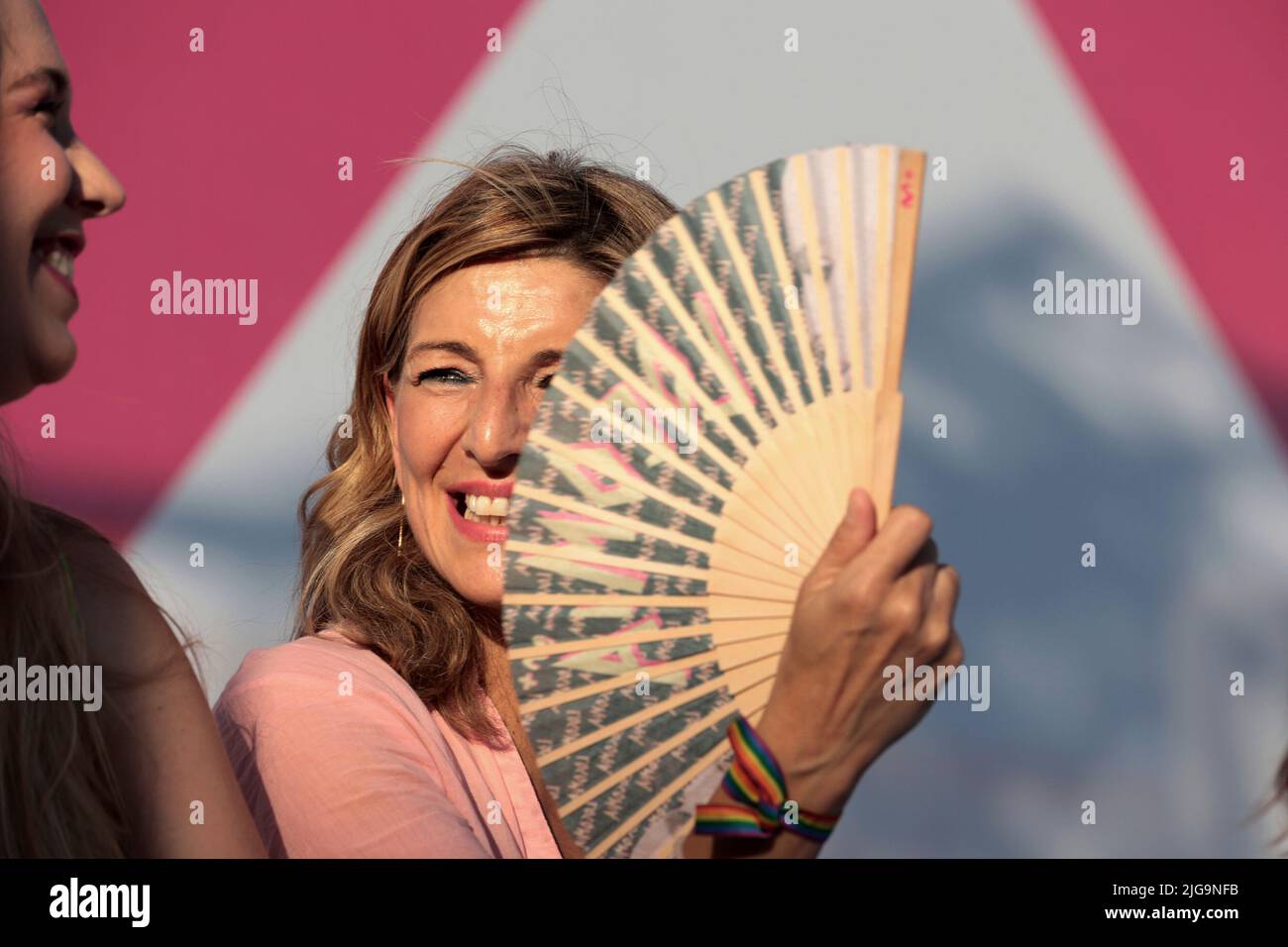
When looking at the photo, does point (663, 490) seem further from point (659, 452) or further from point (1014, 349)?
point (1014, 349)

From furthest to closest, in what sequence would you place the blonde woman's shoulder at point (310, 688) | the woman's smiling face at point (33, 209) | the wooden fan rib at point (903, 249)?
the blonde woman's shoulder at point (310, 688) → the wooden fan rib at point (903, 249) → the woman's smiling face at point (33, 209)

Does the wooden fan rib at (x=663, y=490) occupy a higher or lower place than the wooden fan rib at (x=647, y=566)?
higher

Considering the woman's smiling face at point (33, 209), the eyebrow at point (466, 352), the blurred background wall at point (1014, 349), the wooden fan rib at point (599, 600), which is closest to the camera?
the woman's smiling face at point (33, 209)

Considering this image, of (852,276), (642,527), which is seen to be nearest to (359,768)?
(642,527)

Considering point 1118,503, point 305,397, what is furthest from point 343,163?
point 1118,503

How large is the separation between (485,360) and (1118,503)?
1.75 m

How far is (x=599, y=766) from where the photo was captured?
1.50 m

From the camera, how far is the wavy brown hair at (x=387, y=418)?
1.81 m

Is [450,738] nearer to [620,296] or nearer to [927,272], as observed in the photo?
[620,296]

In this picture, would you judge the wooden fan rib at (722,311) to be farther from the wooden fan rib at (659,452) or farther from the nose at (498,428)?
the nose at (498,428)

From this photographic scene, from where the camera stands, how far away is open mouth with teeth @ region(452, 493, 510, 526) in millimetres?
1757

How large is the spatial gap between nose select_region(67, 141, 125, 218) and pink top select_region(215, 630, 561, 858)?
586mm

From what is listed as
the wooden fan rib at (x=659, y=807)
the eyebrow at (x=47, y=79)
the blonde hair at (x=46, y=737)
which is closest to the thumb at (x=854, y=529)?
the wooden fan rib at (x=659, y=807)

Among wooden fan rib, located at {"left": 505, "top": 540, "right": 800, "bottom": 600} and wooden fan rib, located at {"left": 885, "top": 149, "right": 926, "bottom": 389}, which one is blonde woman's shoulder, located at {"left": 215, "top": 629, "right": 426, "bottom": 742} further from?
wooden fan rib, located at {"left": 885, "top": 149, "right": 926, "bottom": 389}
